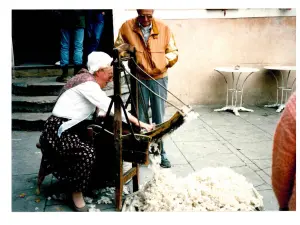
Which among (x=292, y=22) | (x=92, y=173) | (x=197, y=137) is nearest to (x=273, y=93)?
(x=292, y=22)

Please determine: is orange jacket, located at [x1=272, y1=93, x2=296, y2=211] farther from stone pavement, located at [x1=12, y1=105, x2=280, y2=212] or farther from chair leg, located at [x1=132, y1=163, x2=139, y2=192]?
chair leg, located at [x1=132, y1=163, x2=139, y2=192]

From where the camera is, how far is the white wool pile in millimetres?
2814

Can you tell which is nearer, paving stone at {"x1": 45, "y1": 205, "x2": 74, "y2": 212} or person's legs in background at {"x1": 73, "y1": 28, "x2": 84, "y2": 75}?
paving stone at {"x1": 45, "y1": 205, "x2": 74, "y2": 212}

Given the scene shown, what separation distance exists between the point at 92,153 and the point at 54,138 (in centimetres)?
37

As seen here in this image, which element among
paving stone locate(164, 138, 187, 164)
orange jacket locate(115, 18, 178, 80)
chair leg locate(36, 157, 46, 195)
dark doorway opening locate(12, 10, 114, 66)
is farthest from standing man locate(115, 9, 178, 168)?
dark doorway opening locate(12, 10, 114, 66)

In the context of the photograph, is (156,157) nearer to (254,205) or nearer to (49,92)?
(254,205)

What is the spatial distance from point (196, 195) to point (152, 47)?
1684mm

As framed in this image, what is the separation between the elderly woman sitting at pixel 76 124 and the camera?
2918 millimetres

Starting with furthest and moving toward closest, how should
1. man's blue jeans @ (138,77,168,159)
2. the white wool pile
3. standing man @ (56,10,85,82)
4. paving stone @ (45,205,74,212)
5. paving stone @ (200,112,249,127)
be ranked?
1. paving stone @ (200,112,249,127)
2. standing man @ (56,10,85,82)
3. man's blue jeans @ (138,77,168,159)
4. paving stone @ (45,205,74,212)
5. the white wool pile

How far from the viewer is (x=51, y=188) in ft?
11.5

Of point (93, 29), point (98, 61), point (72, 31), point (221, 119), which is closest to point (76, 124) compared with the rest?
point (98, 61)

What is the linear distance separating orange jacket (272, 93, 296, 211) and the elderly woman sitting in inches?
59.3

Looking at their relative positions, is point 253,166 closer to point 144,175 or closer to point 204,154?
point 204,154
